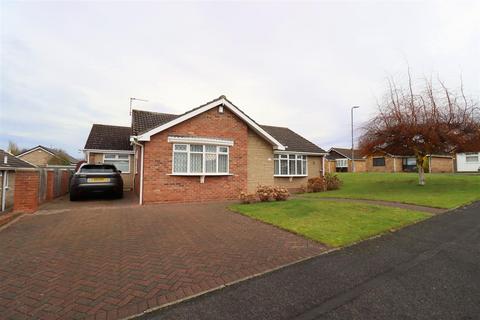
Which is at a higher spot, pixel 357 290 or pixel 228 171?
pixel 228 171

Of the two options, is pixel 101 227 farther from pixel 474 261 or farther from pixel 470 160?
pixel 470 160

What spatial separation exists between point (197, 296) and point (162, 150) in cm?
848

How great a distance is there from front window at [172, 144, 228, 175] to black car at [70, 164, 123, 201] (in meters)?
2.86

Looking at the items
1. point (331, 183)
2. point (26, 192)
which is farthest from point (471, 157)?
point (26, 192)

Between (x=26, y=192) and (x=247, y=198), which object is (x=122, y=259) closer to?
(x=26, y=192)

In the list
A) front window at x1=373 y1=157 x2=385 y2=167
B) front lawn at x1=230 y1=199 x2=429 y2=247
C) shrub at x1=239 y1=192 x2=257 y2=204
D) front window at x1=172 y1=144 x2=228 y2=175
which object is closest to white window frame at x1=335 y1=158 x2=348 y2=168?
front window at x1=373 y1=157 x2=385 y2=167

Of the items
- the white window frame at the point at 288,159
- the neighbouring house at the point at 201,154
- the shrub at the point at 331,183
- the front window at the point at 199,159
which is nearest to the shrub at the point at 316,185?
the shrub at the point at 331,183

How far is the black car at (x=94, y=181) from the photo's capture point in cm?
1086

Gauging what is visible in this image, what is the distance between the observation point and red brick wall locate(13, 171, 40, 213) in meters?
7.81

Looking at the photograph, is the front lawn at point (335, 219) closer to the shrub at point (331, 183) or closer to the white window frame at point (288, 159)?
the white window frame at point (288, 159)

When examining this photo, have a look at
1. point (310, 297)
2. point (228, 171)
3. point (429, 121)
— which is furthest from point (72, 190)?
point (429, 121)

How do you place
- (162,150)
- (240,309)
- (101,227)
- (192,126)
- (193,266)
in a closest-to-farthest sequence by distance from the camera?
(240,309), (193,266), (101,227), (162,150), (192,126)

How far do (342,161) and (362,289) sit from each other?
44.7m

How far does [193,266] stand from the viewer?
404 centimetres
